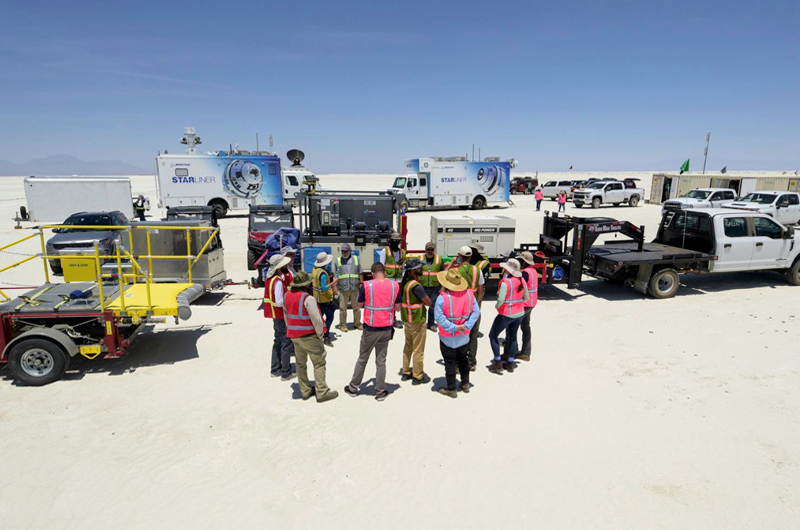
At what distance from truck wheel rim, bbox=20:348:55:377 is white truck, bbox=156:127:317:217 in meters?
18.1

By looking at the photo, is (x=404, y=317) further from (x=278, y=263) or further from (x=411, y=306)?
(x=278, y=263)

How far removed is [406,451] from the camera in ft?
16.6

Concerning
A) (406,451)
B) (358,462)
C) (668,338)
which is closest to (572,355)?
(668,338)

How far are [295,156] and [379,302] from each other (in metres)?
22.3

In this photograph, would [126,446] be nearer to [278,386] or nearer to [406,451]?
[278,386]

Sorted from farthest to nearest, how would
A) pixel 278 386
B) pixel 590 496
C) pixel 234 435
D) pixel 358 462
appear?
pixel 278 386 → pixel 234 435 → pixel 358 462 → pixel 590 496

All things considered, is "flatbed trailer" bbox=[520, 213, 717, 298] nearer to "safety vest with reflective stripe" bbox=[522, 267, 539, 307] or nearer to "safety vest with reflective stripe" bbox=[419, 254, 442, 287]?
"safety vest with reflective stripe" bbox=[419, 254, 442, 287]

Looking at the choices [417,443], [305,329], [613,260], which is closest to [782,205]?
[613,260]

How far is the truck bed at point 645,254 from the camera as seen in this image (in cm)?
1088

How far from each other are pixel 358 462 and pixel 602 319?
6576mm

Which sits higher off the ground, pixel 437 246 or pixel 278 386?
pixel 437 246

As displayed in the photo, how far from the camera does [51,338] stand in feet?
21.0

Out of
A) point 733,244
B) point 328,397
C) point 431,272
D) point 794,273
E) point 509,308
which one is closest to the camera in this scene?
point 328,397

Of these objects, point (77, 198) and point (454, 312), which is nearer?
point (454, 312)
